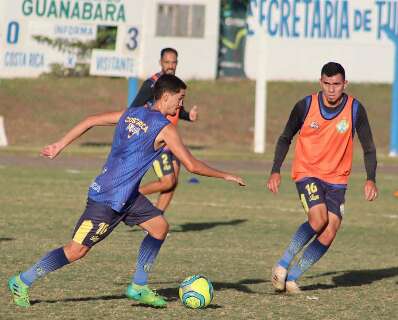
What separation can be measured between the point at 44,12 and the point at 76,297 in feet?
67.8

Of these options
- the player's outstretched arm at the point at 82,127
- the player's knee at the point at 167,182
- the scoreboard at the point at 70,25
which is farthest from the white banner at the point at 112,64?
the player's outstretched arm at the point at 82,127

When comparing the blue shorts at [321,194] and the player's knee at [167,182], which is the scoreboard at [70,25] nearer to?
the player's knee at [167,182]

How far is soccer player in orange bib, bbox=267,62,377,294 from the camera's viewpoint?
10.4m

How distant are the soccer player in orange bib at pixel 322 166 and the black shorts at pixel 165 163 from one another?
4.04 meters

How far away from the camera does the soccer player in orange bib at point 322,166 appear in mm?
10367

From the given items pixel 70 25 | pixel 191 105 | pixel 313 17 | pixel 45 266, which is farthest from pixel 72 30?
pixel 45 266

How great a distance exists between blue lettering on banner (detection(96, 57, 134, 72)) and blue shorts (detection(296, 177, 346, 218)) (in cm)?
1914

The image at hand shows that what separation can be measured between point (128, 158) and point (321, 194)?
82.0 inches

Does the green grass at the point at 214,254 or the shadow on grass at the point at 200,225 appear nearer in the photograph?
the green grass at the point at 214,254

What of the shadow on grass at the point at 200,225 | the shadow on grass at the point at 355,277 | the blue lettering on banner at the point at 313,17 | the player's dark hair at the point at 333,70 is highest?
the blue lettering on banner at the point at 313,17

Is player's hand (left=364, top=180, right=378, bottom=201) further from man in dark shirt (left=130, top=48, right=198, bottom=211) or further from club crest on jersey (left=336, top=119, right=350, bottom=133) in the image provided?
man in dark shirt (left=130, top=48, right=198, bottom=211)

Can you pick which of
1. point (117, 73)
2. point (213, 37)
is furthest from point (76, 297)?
point (213, 37)

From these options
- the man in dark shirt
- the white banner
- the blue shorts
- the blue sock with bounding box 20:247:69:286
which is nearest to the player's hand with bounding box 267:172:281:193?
the blue shorts

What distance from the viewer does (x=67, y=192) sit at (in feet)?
62.6
